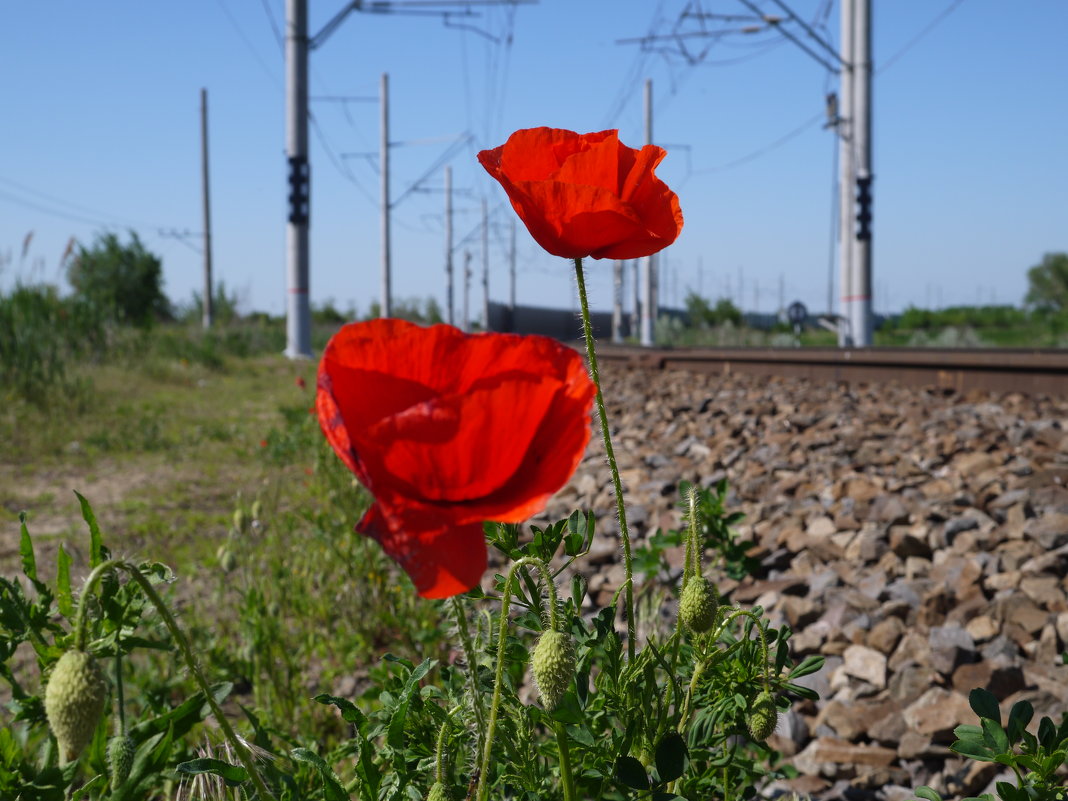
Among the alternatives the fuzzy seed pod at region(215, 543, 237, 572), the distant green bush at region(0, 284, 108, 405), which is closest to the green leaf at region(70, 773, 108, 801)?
the fuzzy seed pod at region(215, 543, 237, 572)

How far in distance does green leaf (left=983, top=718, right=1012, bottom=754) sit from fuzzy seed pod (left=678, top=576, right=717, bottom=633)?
10.9 inches

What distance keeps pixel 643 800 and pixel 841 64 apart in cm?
1710

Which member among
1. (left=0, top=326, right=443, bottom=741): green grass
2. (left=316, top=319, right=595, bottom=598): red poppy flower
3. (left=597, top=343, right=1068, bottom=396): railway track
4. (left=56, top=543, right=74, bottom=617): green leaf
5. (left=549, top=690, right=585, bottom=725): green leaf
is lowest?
(left=0, top=326, right=443, bottom=741): green grass

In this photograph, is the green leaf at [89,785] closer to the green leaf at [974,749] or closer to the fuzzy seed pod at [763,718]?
the fuzzy seed pod at [763,718]

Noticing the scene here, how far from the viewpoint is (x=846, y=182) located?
16.2m

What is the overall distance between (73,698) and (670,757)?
509 mm

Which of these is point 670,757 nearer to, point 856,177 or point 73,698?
point 73,698

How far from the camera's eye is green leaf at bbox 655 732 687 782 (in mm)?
853

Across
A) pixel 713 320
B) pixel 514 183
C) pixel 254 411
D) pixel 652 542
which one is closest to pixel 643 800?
pixel 514 183

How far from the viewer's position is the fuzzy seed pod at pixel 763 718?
0.99m

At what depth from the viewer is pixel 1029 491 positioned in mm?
3293

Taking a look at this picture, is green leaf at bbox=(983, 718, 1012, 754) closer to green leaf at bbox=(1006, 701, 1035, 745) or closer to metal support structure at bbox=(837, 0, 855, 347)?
green leaf at bbox=(1006, 701, 1035, 745)

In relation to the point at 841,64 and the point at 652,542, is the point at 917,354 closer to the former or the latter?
the point at 652,542

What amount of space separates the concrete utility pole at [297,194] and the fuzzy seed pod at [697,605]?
17.9 metres
